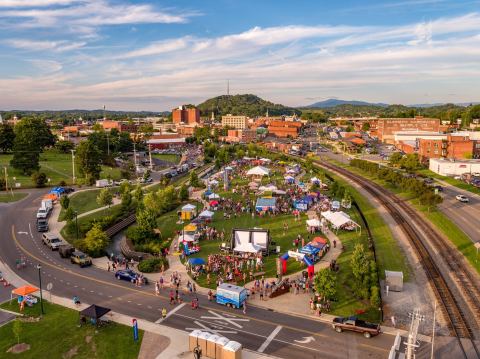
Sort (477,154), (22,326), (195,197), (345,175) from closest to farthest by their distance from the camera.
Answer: (22,326) → (195,197) → (345,175) → (477,154)

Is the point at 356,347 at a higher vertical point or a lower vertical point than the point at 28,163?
lower

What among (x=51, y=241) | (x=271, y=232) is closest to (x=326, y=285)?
(x=271, y=232)

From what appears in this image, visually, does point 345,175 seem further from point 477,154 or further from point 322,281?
point 322,281

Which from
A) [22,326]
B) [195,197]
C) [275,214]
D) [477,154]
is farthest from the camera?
[477,154]

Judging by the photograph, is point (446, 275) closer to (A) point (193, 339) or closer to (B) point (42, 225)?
(A) point (193, 339)

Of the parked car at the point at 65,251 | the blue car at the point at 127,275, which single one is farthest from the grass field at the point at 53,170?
the blue car at the point at 127,275

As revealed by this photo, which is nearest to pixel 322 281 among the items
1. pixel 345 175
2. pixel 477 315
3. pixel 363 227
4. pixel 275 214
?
pixel 477 315

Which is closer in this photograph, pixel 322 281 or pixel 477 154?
pixel 322 281
